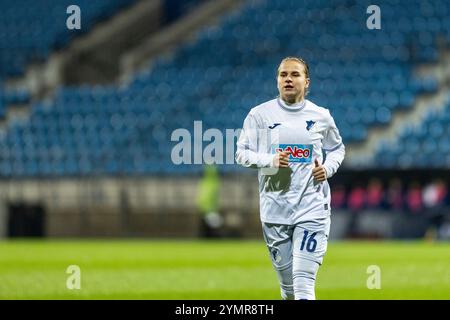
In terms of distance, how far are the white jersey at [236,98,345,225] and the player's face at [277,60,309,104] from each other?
0.10 metres

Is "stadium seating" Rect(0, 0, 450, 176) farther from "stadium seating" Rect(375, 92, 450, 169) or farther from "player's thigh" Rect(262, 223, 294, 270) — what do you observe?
"player's thigh" Rect(262, 223, 294, 270)

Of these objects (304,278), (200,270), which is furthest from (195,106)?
(304,278)

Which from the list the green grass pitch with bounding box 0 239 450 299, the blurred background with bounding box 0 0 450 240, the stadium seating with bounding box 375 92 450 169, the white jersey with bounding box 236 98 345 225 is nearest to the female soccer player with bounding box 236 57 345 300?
the white jersey with bounding box 236 98 345 225

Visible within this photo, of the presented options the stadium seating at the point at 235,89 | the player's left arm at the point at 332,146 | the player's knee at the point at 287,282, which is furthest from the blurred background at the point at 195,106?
the player's knee at the point at 287,282

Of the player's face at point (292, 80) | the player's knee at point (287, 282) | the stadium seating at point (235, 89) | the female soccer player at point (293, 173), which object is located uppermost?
the stadium seating at point (235, 89)

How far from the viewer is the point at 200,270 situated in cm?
1653

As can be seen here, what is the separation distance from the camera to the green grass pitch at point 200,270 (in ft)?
41.0

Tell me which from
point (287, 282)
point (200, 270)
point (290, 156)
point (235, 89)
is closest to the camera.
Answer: point (290, 156)

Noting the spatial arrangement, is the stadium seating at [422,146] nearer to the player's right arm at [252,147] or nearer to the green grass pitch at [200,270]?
the green grass pitch at [200,270]

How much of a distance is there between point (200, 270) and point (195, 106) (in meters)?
16.6

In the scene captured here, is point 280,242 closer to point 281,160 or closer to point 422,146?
point 281,160

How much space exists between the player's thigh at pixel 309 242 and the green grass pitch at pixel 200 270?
3.54m

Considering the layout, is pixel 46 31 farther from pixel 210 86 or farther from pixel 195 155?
pixel 195 155

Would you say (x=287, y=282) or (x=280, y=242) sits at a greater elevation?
(x=280, y=242)
